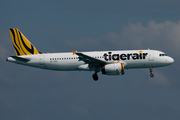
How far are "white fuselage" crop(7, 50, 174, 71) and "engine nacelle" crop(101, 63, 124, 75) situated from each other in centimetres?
201

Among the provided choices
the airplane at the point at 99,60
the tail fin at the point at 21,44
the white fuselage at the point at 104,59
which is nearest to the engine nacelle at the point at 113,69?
the airplane at the point at 99,60

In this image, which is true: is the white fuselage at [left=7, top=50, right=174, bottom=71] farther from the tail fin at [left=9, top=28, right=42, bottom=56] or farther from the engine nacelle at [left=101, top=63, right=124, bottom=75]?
the tail fin at [left=9, top=28, right=42, bottom=56]

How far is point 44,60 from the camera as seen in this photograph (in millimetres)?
65188

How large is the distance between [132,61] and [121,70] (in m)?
3.42

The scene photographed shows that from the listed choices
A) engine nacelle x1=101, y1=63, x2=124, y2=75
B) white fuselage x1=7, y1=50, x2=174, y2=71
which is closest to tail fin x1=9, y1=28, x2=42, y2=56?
white fuselage x1=7, y1=50, x2=174, y2=71

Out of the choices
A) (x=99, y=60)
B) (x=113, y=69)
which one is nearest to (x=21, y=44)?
(x=99, y=60)

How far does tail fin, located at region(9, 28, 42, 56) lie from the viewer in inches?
2687

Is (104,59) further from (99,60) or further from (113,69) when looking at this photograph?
(113,69)

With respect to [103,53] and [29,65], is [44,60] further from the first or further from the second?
[103,53]

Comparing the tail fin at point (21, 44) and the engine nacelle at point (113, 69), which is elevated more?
the tail fin at point (21, 44)

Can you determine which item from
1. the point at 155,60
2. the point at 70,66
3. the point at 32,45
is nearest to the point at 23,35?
the point at 32,45

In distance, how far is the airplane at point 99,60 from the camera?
60.8 metres

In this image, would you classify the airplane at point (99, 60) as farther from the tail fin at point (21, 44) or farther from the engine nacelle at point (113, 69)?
the tail fin at point (21, 44)

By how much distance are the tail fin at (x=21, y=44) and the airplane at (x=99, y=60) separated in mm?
1288
